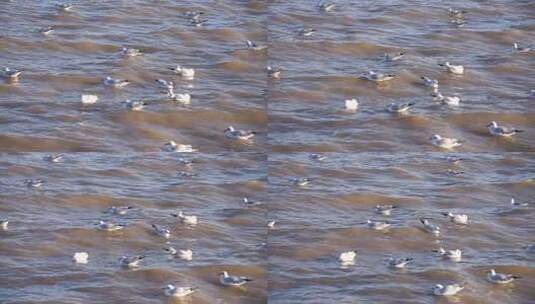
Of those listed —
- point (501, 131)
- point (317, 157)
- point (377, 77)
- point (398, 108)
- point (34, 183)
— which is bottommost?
point (34, 183)

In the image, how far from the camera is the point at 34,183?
15.2 m

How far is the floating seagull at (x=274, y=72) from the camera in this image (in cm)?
1695

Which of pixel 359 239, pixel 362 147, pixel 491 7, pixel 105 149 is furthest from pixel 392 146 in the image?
pixel 491 7

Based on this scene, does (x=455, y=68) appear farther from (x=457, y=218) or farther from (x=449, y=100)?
(x=457, y=218)

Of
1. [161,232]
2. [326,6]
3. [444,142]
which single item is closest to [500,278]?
[444,142]

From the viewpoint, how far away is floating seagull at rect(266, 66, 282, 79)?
16953 mm

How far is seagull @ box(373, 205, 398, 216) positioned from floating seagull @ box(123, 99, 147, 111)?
2763mm

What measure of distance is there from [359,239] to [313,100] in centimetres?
256

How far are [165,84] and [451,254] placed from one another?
4.08 metres

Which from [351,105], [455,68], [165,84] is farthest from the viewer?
[455,68]

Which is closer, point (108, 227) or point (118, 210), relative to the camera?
point (108, 227)

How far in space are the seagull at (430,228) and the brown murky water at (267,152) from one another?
7 cm

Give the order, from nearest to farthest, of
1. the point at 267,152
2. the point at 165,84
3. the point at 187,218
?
the point at 187,218 → the point at 267,152 → the point at 165,84

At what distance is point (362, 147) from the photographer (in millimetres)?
15844
